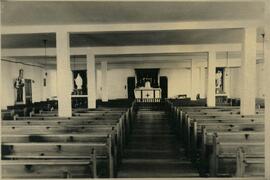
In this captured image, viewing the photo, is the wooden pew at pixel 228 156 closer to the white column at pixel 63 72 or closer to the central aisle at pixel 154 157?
the central aisle at pixel 154 157

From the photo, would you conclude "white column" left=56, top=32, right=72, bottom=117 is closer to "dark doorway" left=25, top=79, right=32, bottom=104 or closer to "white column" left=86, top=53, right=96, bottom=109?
"white column" left=86, top=53, right=96, bottom=109

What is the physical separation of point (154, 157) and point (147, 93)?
15.1 metres

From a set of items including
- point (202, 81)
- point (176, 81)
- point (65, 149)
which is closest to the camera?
point (65, 149)

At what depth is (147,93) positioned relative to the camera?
21094 millimetres

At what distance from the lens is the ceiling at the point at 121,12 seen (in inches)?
211

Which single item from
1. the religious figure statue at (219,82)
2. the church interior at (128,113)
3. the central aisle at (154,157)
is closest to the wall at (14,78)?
the church interior at (128,113)

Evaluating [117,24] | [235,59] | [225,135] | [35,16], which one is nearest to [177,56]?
[235,59]

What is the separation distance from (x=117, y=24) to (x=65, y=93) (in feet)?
6.69

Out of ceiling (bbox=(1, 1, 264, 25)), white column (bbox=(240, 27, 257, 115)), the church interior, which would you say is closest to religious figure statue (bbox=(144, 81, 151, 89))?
the church interior

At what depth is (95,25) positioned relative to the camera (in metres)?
7.19

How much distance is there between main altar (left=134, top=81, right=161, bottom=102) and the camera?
21031 mm

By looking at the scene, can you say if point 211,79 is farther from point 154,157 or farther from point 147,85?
point 147,85

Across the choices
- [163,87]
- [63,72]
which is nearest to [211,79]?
[63,72]

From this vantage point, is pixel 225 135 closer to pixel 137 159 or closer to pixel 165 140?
pixel 137 159
